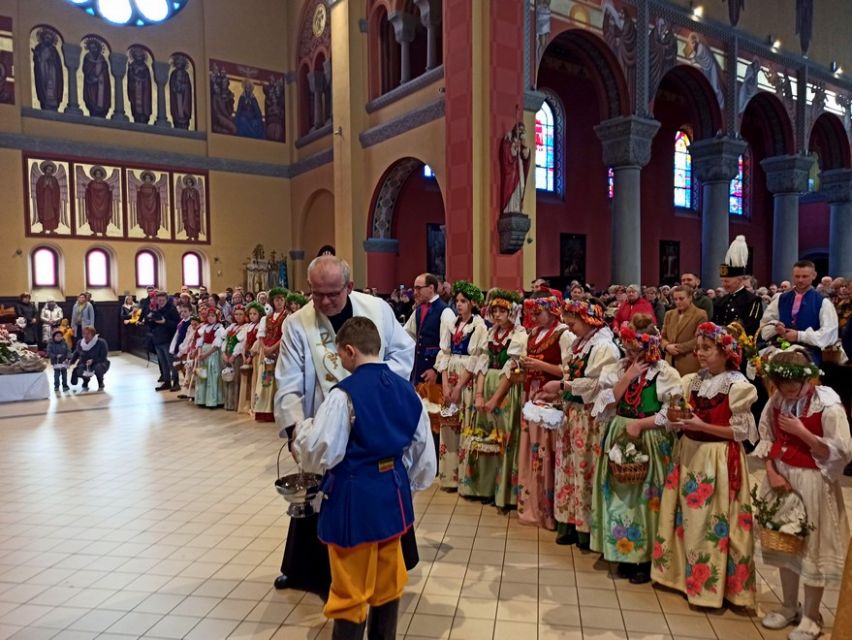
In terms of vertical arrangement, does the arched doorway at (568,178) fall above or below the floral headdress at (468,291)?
above

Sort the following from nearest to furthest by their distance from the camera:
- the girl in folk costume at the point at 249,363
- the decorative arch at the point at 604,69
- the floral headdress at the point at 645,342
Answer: the floral headdress at the point at 645,342, the girl in folk costume at the point at 249,363, the decorative arch at the point at 604,69

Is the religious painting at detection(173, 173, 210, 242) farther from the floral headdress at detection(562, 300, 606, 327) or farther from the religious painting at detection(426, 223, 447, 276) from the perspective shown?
the floral headdress at detection(562, 300, 606, 327)

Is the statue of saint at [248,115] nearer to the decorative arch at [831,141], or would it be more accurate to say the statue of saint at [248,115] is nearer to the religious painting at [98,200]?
the religious painting at [98,200]

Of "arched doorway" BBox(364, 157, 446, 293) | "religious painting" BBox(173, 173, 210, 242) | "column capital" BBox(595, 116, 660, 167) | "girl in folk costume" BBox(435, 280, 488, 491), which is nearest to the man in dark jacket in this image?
"arched doorway" BBox(364, 157, 446, 293)

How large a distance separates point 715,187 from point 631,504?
51.6 feet

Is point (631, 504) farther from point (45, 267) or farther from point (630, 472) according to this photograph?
point (45, 267)

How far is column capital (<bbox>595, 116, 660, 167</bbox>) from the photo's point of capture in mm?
14789

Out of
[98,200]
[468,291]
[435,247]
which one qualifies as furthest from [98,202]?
[468,291]

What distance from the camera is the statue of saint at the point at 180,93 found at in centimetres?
2080

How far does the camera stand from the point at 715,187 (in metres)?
17.3

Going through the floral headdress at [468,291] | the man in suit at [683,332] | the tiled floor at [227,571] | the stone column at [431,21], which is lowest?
the tiled floor at [227,571]

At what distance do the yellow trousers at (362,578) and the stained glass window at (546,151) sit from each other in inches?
680

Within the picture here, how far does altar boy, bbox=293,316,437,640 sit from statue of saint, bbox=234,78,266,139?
21301 mm

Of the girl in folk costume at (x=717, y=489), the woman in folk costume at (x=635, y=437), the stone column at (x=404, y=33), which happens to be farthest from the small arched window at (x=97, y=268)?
the girl in folk costume at (x=717, y=489)
